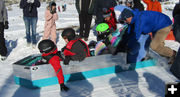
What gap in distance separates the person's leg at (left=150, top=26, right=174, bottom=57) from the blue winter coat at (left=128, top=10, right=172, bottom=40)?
0.08 meters

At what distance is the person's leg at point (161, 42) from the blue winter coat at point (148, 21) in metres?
0.08

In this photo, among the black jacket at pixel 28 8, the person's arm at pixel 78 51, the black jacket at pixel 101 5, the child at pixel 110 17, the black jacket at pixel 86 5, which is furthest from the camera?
the black jacket at pixel 101 5

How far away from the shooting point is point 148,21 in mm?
3859

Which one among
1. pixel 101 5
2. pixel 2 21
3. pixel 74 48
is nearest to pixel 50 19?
pixel 2 21

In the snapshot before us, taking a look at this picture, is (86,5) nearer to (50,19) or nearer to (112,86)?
(50,19)

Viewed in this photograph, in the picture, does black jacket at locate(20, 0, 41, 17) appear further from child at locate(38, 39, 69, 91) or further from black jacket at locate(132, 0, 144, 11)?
black jacket at locate(132, 0, 144, 11)

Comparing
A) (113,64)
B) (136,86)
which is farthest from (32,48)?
(136,86)

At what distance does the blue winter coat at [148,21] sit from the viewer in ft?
12.3

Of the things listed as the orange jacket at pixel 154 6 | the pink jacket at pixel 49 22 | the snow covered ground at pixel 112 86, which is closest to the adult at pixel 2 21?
the snow covered ground at pixel 112 86

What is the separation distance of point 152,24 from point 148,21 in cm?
15

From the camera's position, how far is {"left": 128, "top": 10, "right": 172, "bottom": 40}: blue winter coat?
3754mm

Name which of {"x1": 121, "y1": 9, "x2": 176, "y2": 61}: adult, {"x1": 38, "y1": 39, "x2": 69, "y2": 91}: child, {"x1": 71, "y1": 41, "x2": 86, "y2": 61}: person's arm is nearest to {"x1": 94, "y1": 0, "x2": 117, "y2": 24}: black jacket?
{"x1": 121, "y1": 9, "x2": 176, "y2": 61}: adult

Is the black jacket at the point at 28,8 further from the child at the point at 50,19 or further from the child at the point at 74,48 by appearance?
the child at the point at 74,48

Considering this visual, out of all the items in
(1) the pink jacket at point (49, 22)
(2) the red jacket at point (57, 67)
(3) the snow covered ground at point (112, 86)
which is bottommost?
(3) the snow covered ground at point (112, 86)
